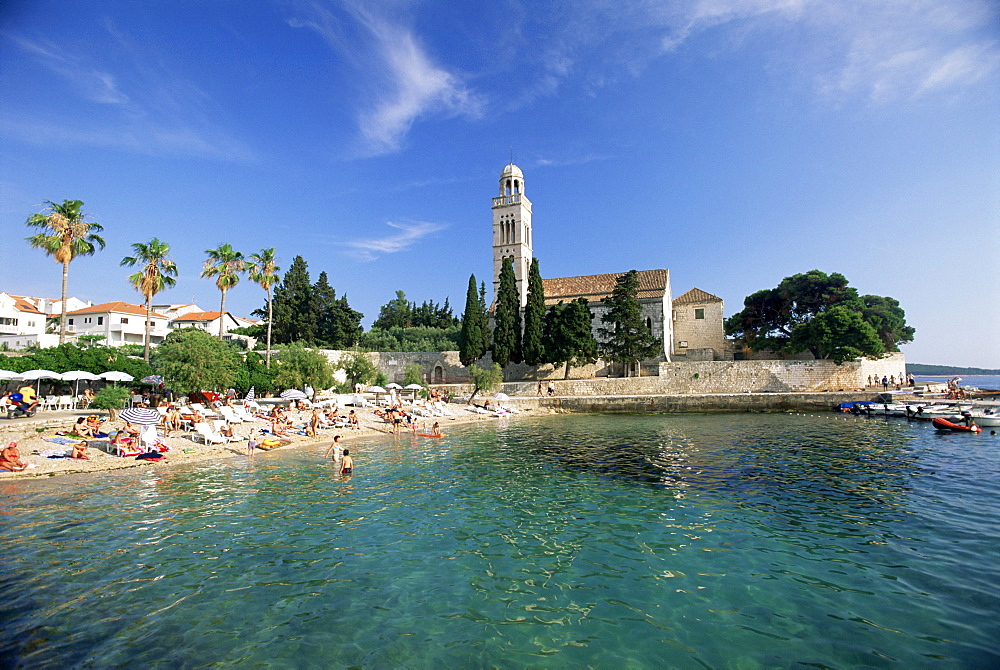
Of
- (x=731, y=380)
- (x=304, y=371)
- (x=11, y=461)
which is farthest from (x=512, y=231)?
(x=11, y=461)

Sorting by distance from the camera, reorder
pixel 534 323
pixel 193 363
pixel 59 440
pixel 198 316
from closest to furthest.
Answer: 1. pixel 59 440
2. pixel 193 363
3. pixel 534 323
4. pixel 198 316

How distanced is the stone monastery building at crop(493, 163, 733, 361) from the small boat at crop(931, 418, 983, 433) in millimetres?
20030

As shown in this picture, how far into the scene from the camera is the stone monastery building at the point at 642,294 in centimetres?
4212

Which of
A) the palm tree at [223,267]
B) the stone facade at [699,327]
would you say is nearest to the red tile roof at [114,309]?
the palm tree at [223,267]

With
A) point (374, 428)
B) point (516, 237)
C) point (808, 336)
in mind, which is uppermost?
point (516, 237)

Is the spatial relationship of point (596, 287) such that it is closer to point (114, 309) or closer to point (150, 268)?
point (150, 268)

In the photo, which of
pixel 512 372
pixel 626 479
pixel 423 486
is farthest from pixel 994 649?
pixel 512 372

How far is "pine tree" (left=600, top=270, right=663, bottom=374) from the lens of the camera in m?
37.8

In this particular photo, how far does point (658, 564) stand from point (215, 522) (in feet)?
24.5

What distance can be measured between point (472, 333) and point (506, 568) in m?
35.4

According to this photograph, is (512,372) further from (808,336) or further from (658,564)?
(658,564)

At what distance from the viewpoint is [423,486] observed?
1140 cm

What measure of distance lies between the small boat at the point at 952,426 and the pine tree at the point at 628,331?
18.4 metres

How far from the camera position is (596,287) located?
45.5 metres
